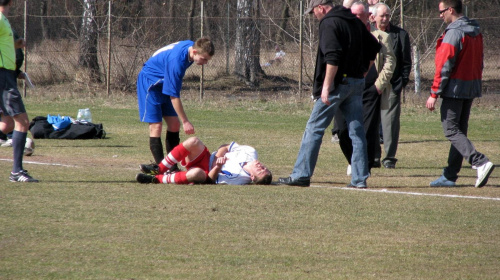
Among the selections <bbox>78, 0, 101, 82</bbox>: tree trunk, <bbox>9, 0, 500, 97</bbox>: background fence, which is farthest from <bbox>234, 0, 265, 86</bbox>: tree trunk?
<bbox>78, 0, 101, 82</bbox>: tree trunk

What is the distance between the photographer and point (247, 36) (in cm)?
2234

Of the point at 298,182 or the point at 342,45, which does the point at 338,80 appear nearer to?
the point at 342,45

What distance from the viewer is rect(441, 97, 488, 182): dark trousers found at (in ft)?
26.3

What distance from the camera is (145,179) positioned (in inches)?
314

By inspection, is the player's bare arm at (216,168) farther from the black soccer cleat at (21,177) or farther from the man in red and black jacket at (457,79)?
the man in red and black jacket at (457,79)

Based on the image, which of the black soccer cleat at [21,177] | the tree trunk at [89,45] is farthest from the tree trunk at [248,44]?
the black soccer cleat at [21,177]

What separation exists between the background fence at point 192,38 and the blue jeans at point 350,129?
39.9 feet

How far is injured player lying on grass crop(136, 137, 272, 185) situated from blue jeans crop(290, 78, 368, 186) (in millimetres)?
448

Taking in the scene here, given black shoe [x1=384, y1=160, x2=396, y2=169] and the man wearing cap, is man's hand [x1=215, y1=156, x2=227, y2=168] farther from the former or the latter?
black shoe [x1=384, y1=160, x2=396, y2=169]

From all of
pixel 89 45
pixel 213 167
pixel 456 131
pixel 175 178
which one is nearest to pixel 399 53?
pixel 456 131

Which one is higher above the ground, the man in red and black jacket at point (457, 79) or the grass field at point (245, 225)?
the man in red and black jacket at point (457, 79)

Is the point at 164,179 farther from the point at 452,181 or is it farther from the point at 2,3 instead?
the point at 452,181

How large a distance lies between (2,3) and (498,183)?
5837 mm

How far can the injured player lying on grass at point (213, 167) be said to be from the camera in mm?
7977
